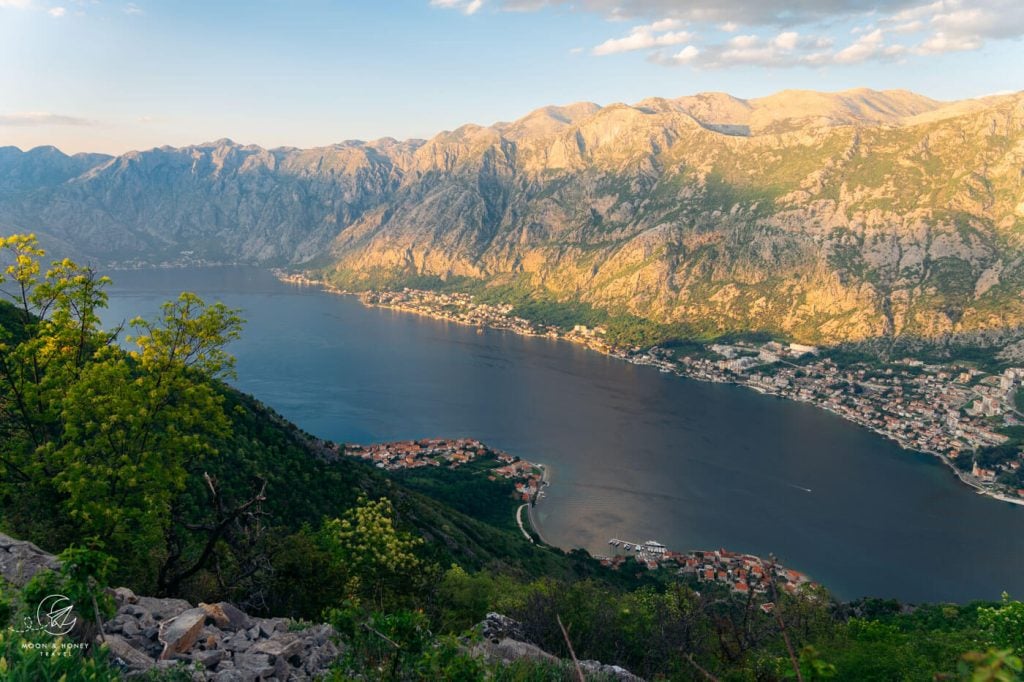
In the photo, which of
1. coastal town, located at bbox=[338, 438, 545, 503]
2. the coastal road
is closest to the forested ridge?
the coastal road

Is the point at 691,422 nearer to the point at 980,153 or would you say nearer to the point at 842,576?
the point at 842,576

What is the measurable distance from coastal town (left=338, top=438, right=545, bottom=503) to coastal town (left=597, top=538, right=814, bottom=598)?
56.8ft

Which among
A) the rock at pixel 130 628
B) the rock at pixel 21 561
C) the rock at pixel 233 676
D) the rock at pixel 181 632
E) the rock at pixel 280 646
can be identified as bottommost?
the rock at pixel 280 646

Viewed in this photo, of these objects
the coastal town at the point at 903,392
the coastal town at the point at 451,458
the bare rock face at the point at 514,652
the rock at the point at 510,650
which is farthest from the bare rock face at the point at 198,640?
the coastal town at the point at 903,392

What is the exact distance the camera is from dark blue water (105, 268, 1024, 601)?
66.9m

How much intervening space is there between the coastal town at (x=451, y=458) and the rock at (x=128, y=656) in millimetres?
68547

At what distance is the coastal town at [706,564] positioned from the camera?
56.6 m

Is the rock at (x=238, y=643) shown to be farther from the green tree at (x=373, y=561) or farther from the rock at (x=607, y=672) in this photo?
the rock at (x=607, y=672)

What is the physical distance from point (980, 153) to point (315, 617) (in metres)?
245

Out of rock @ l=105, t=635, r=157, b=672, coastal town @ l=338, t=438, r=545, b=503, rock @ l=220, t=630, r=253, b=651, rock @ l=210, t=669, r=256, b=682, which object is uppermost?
rock @ l=105, t=635, r=157, b=672

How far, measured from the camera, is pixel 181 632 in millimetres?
9695

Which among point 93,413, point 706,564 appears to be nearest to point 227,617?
point 93,413

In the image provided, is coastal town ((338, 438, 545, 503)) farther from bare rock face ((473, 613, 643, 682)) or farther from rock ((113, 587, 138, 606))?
rock ((113, 587, 138, 606))

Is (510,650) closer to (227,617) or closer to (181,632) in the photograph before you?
(227,617)
